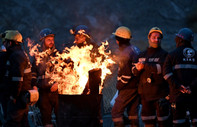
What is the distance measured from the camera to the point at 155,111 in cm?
650

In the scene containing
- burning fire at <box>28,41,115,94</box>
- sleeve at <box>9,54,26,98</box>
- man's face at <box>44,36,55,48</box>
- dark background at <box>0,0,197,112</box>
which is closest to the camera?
sleeve at <box>9,54,26,98</box>

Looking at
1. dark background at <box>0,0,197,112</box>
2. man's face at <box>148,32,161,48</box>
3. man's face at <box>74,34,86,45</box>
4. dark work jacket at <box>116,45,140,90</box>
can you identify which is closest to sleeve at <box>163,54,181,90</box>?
man's face at <box>148,32,161,48</box>

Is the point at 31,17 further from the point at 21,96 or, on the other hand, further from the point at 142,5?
the point at 21,96

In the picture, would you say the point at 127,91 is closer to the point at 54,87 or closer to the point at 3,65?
the point at 54,87

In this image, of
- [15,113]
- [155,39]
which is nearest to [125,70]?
[155,39]

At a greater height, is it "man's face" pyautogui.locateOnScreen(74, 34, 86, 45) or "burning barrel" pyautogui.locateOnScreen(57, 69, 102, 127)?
"man's face" pyautogui.locateOnScreen(74, 34, 86, 45)

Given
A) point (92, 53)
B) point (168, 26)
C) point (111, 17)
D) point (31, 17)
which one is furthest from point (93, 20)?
point (92, 53)

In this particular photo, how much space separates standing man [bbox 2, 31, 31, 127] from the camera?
20.8ft

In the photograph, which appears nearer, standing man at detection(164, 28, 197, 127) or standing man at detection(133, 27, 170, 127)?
standing man at detection(164, 28, 197, 127)

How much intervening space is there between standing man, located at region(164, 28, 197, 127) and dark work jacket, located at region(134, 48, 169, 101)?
0.90ft

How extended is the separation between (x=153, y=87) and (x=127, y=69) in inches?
36.2

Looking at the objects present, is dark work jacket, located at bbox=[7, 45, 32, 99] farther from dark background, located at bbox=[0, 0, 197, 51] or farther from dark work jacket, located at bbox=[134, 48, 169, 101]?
dark background, located at bbox=[0, 0, 197, 51]

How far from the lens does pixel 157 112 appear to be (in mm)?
6324

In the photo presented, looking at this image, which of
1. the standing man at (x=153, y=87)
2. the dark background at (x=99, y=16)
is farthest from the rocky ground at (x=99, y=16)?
the standing man at (x=153, y=87)
